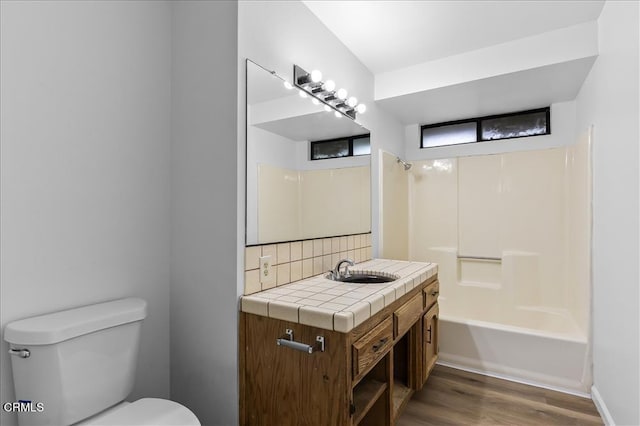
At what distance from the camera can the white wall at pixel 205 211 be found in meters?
1.54

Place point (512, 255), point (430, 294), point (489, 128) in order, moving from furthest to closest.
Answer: point (489, 128), point (512, 255), point (430, 294)

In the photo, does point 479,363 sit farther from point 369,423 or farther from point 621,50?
point 621,50

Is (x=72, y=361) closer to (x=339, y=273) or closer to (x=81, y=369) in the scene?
(x=81, y=369)

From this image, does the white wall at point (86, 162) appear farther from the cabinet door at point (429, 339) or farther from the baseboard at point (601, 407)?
the baseboard at point (601, 407)

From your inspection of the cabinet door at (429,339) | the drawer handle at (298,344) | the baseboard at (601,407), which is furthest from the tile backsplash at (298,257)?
the baseboard at (601,407)

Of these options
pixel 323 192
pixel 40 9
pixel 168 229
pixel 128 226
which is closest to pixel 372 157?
pixel 323 192

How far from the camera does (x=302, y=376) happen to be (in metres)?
1.36

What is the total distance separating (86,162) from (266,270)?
3.02ft

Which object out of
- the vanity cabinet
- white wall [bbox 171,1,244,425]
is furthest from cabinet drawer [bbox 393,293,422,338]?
white wall [bbox 171,1,244,425]

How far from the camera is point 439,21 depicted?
7.09 feet

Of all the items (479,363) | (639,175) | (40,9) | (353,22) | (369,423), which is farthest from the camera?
(479,363)

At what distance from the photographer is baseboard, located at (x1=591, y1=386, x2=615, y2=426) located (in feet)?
6.31

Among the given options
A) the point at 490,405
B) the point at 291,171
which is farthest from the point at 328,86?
the point at 490,405

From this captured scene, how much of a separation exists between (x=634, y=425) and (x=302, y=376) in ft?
5.25
